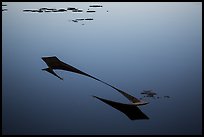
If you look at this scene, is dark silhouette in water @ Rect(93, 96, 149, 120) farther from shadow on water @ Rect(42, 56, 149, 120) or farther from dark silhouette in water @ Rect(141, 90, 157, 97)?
dark silhouette in water @ Rect(141, 90, 157, 97)

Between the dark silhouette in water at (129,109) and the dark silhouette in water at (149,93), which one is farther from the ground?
the dark silhouette in water at (149,93)

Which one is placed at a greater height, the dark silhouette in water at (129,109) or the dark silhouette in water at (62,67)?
the dark silhouette in water at (62,67)

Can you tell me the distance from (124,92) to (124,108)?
0.12 m

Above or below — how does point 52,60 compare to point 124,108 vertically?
above

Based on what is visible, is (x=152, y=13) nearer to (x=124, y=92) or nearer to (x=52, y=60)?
(x=124, y=92)

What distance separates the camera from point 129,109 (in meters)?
2.04

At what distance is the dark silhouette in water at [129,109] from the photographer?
6.66ft

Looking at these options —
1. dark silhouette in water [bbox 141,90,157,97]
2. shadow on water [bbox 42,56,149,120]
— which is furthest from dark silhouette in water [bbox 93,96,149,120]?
dark silhouette in water [bbox 141,90,157,97]

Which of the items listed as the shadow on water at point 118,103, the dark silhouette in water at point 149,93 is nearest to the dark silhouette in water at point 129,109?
the shadow on water at point 118,103

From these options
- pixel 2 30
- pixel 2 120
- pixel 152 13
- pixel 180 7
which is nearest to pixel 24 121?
pixel 2 120

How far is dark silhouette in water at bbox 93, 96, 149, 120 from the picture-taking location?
2029mm

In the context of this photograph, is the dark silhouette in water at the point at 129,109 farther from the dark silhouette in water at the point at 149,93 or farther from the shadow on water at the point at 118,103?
the dark silhouette in water at the point at 149,93

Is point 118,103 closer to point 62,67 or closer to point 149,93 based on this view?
point 149,93

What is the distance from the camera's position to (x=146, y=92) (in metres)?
2.03
